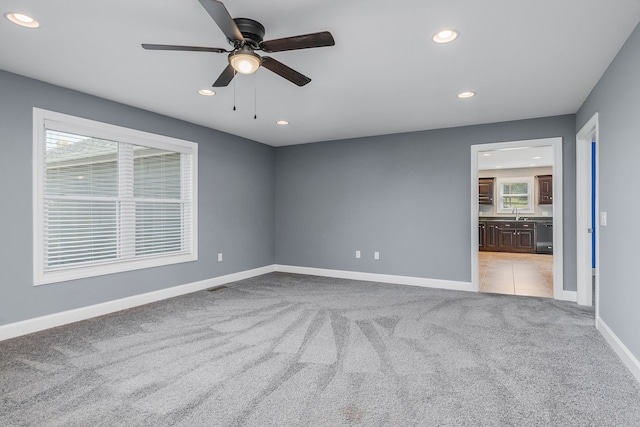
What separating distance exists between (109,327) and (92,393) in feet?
4.43

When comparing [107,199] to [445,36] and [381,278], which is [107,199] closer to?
[445,36]

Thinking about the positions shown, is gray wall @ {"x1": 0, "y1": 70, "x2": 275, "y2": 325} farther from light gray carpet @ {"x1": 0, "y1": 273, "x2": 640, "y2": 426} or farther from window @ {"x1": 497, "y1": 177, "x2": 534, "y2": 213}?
window @ {"x1": 497, "y1": 177, "x2": 534, "y2": 213}

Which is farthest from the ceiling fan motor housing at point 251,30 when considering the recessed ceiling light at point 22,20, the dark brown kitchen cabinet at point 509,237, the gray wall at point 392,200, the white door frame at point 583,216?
the dark brown kitchen cabinet at point 509,237

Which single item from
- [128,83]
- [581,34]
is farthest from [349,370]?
[128,83]

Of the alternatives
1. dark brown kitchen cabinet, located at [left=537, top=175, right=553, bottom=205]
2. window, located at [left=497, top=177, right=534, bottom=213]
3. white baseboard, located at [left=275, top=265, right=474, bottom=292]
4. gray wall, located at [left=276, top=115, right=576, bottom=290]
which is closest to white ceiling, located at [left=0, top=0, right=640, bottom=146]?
gray wall, located at [left=276, top=115, right=576, bottom=290]

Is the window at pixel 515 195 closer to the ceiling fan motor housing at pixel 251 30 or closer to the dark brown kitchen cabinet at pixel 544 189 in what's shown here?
the dark brown kitchen cabinet at pixel 544 189


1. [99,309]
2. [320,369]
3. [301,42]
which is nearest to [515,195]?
[320,369]

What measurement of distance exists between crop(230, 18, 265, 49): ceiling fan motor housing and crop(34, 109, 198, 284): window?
2394 mm

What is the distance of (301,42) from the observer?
2.07 metres

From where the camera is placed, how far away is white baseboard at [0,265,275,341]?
3093 millimetres

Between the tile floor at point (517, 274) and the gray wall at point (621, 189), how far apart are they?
1832 mm

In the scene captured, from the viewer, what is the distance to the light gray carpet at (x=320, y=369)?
6.29ft

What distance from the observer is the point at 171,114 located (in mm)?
4379

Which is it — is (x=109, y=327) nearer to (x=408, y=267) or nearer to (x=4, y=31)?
(x=4, y=31)
